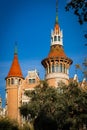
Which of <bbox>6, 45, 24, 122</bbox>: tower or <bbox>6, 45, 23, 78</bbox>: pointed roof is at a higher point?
<bbox>6, 45, 23, 78</bbox>: pointed roof

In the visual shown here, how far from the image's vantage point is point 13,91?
77875mm

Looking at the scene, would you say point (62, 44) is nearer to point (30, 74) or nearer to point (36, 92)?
point (30, 74)

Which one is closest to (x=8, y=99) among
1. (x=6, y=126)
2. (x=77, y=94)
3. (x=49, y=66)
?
(x=49, y=66)

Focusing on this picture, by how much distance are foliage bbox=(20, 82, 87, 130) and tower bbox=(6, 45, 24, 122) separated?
16.5 m

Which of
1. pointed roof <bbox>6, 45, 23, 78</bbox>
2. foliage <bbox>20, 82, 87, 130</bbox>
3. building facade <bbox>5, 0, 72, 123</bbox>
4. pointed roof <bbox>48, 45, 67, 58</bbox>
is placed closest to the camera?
foliage <bbox>20, 82, 87, 130</bbox>

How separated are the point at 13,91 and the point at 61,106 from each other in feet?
77.6

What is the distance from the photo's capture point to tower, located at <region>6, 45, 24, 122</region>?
252ft

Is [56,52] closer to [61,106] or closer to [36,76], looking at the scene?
[36,76]

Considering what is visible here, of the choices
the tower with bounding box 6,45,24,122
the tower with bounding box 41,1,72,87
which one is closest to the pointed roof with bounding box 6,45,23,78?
the tower with bounding box 6,45,24,122

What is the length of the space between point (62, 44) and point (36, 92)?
21574 mm

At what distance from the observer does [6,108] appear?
7912 cm

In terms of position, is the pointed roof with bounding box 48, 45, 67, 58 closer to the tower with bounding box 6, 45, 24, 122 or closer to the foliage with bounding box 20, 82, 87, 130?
the tower with bounding box 6, 45, 24, 122

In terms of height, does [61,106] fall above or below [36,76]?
below

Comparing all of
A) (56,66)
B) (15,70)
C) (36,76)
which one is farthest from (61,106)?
(15,70)
